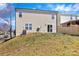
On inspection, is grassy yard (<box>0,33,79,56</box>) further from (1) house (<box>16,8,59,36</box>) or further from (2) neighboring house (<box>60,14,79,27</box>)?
(2) neighboring house (<box>60,14,79,27</box>)

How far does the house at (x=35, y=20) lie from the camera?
183 inches

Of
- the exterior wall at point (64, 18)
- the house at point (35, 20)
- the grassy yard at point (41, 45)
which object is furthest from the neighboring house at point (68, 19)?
the grassy yard at point (41, 45)

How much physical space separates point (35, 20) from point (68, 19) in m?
0.57

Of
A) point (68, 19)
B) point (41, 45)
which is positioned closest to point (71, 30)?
point (68, 19)

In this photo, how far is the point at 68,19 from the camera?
466 cm

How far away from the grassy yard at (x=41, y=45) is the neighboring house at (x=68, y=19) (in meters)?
0.21

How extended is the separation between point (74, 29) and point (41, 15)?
2.05ft

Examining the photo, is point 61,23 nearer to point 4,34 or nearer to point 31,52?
point 31,52

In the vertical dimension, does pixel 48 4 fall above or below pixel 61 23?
above

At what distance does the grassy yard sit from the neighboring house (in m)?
0.21

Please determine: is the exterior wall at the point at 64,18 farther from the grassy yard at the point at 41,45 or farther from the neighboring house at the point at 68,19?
the grassy yard at the point at 41,45

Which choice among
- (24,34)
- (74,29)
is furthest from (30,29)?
(74,29)

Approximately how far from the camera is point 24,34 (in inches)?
184

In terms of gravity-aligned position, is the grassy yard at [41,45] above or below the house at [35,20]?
below
